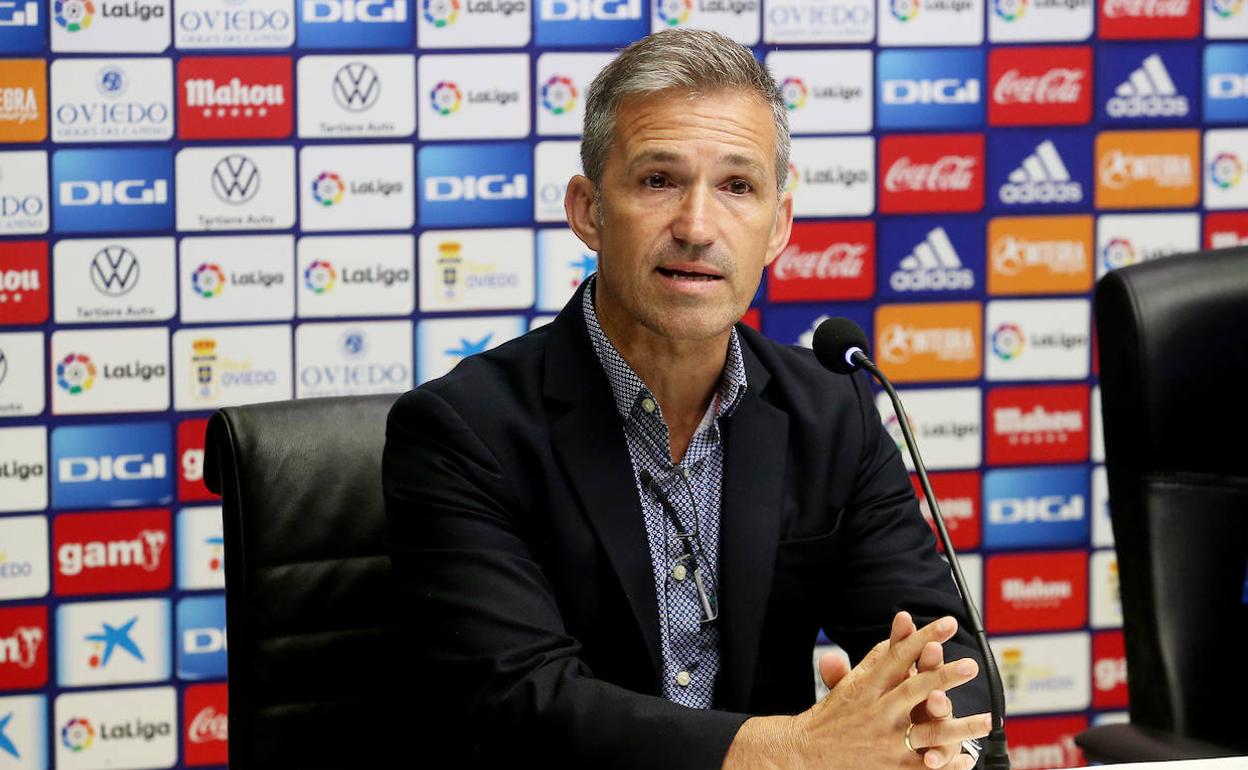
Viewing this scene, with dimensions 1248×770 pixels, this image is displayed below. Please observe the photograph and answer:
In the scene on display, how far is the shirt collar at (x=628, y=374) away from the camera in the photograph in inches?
74.0

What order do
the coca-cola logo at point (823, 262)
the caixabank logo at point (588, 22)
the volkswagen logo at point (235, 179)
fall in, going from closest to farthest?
the volkswagen logo at point (235, 179), the caixabank logo at point (588, 22), the coca-cola logo at point (823, 262)

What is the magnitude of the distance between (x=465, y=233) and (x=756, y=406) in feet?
5.16

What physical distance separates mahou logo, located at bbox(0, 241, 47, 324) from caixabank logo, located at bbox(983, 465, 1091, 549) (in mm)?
2228

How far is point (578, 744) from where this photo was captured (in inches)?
62.2

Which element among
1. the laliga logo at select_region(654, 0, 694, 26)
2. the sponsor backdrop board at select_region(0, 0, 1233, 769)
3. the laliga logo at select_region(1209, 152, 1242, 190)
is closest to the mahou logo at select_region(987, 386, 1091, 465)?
the sponsor backdrop board at select_region(0, 0, 1233, 769)

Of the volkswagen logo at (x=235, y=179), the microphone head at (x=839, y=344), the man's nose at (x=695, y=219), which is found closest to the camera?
the microphone head at (x=839, y=344)

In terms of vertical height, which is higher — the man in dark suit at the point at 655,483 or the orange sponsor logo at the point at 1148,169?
the orange sponsor logo at the point at 1148,169

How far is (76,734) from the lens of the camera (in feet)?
10.8

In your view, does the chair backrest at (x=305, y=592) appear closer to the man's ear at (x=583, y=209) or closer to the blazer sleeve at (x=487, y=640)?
the blazer sleeve at (x=487, y=640)

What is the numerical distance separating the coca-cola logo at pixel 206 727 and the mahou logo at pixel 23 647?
0.34 m

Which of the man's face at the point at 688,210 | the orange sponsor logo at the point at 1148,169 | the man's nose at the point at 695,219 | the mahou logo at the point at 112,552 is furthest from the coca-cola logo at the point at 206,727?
the orange sponsor logo at the point at 1148,169

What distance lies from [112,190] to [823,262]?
64.0 inches

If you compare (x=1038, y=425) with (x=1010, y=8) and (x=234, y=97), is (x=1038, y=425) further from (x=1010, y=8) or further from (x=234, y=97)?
(x=234, y=97)

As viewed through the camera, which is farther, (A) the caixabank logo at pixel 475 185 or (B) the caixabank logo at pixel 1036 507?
(B) the caixabank logo at pixel 1036 507
